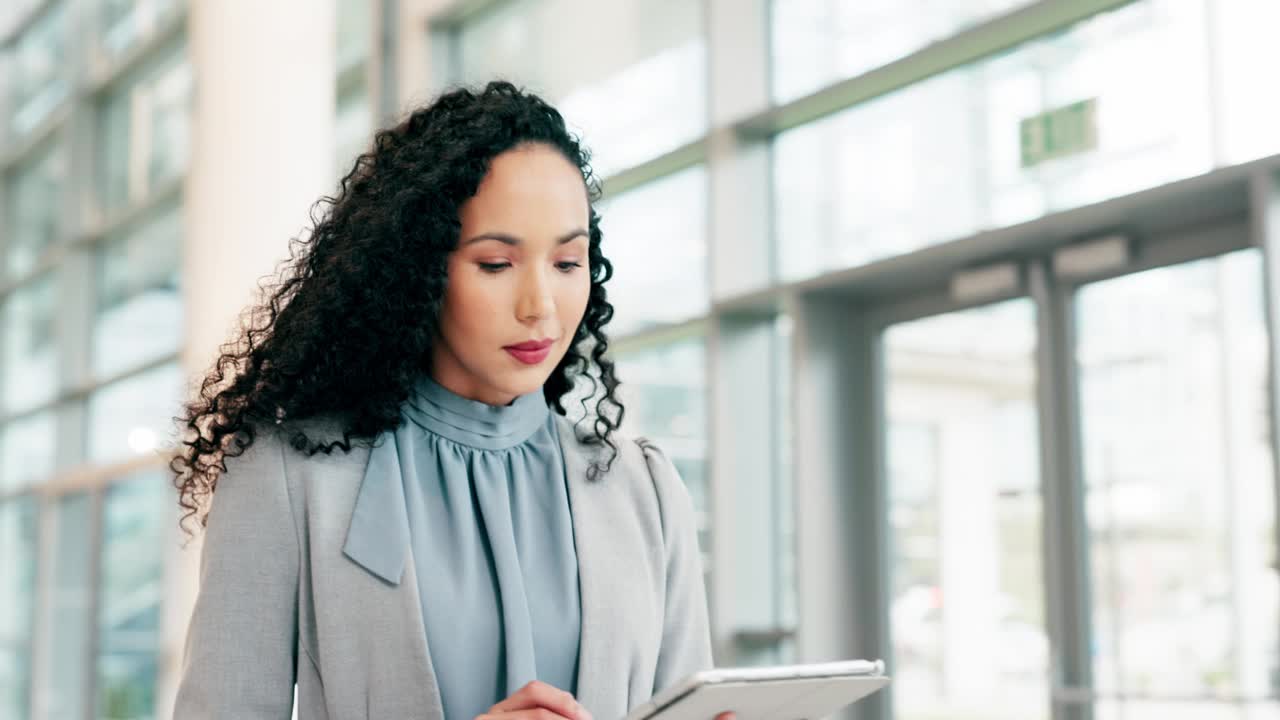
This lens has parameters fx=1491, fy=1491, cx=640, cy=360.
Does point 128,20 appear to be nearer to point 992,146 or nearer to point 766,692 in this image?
point 992,146

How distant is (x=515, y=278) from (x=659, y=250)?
4228mm

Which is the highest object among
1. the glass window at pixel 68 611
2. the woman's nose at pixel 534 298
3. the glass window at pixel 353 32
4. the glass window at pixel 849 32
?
the glass window at pixel 353 32

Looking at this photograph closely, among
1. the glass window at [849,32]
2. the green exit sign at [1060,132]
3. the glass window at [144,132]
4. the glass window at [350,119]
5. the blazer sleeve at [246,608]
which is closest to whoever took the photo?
the blazer sleeve at [246,608]

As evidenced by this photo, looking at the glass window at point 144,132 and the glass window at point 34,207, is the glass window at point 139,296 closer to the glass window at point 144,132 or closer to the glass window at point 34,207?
the glass window at point 144,132

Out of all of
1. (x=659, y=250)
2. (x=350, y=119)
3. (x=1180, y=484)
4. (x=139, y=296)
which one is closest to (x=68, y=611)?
(x=139, y=296)

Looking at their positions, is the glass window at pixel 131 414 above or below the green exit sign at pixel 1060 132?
below

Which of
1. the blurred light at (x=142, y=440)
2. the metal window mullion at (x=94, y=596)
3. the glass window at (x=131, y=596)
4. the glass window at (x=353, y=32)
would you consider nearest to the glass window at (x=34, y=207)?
the blurred light at (x=142, y=440)

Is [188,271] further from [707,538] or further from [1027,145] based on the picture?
[1027,145]

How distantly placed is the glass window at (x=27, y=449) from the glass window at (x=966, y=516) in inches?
292

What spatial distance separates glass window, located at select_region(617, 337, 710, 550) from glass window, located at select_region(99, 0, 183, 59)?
4.65 metres

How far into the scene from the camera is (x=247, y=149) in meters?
5.52

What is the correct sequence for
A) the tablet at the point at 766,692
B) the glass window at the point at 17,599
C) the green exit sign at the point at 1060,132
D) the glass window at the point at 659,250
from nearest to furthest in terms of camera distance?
1. the tablet at the point at 766,692
2. the green exit sign at the point at 1060,132
3. the glass window at the point at 659,250
4. the glass window at the point at 17,599

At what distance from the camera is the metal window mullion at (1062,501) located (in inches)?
162

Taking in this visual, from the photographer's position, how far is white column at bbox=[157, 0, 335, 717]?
554 centimetres
